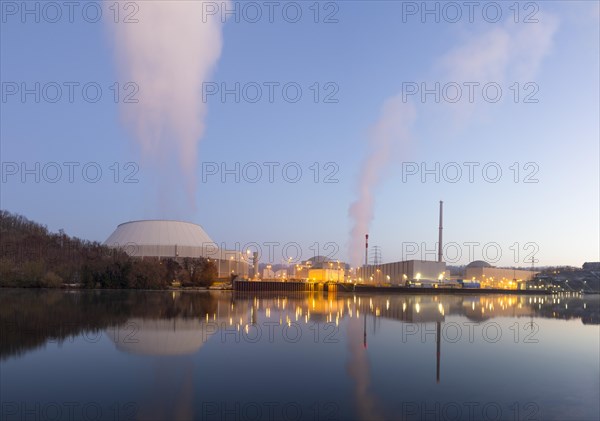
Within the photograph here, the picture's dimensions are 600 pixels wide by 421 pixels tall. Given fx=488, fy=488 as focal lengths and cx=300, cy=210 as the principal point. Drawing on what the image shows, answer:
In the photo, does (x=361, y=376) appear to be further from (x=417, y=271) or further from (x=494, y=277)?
(x=494, y=277)

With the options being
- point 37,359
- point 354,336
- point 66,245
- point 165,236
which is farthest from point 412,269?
point 37,359

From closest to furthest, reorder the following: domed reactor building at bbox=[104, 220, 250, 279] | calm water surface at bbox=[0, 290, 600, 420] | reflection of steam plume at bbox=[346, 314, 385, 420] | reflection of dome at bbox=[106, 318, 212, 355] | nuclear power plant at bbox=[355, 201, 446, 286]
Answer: reflection of steam plume at bbox=[346, 314, 385, 420] < calm water surface at bbox=[0, 290, 600, 420] < reflection of dome at bbox=[106, 318, 212, 355] < nuclear power plant at bbox=[355, 201, 446, 286] < domed reactor building at bbox=[104, 220, 250, 279]

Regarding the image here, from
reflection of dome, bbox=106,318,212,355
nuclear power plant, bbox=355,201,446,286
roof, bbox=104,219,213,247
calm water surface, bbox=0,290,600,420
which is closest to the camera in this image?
calm water surface, bbox=0,290,600,420

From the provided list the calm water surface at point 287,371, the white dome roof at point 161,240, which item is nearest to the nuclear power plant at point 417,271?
the white dome roof at point 161,240

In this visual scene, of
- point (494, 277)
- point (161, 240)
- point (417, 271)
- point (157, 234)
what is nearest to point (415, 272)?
point (417, 271)

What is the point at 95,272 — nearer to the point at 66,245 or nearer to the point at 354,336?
the point at 66,245

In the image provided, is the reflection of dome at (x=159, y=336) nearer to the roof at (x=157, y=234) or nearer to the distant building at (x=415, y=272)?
the distant building at (x=415, y=272)

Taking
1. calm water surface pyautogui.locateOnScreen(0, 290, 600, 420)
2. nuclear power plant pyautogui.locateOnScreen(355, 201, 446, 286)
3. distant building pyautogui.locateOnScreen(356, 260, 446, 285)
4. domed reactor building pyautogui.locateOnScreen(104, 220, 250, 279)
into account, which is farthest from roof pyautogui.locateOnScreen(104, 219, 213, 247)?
calm water surface pyautogui.locateOnScreen(0, 290, 600, 420)

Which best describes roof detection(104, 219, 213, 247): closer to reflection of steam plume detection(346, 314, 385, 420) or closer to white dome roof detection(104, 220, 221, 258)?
white dome roof detection(104, 220, 221, 258)
